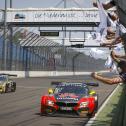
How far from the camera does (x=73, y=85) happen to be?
19406mm

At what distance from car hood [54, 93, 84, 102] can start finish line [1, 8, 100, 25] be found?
4623 centimetres

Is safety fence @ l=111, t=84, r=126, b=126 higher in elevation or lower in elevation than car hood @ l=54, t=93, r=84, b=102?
higher

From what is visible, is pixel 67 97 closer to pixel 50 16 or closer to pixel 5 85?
pixel 5 85

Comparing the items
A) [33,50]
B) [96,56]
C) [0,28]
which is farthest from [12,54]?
[96,56]

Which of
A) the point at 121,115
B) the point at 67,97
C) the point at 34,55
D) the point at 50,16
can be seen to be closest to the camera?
the point at 121,115

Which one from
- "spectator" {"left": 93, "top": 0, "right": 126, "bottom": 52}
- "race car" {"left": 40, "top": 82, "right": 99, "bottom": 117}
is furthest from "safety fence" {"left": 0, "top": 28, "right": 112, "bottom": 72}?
"spectator" {"left": 93, "top": 0, "right": 126, "bottom": 52}

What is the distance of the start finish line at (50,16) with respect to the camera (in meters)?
65.0

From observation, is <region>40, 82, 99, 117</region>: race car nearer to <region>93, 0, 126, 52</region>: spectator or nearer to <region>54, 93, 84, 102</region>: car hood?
<region>54, 93, 84, 102</region>: car hood

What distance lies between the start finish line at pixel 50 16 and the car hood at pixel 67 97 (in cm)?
4623

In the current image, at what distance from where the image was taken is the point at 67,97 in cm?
1773

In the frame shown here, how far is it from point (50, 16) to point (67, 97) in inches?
1931

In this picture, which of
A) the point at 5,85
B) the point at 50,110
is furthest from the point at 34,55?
the point at 50,110

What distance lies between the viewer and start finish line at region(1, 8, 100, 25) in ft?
213

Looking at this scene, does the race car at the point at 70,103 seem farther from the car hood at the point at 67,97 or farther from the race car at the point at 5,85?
the race car at the point at 5,85
